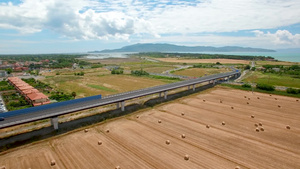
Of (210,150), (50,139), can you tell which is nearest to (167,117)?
(210,150)

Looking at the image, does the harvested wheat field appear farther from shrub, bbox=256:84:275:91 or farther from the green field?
the green field

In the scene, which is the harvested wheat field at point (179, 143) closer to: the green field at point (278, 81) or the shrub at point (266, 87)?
the shrub at point (266, 87)

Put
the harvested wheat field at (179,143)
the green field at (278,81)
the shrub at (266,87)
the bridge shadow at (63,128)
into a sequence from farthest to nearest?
the green field at (278,81) → the shrub at (266,87) → the bridge shadow at (63,128) → the harvested wheat field at (179,143)

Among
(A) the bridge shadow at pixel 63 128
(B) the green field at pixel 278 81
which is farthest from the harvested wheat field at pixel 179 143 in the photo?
(B) the green field at pixel 278 81

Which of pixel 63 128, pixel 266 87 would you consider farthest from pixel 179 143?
pixel 266 87

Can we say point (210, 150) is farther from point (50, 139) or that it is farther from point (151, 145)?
point (50, 139)

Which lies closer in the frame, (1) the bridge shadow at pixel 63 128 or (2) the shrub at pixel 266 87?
(1) the bridge shadow at pixel 63 128

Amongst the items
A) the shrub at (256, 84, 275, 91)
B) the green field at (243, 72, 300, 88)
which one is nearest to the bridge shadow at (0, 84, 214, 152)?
the shrub at (256, 84, 275, 91)

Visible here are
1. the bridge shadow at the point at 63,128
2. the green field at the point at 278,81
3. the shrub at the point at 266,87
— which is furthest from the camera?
the green field at the point at 278,81
